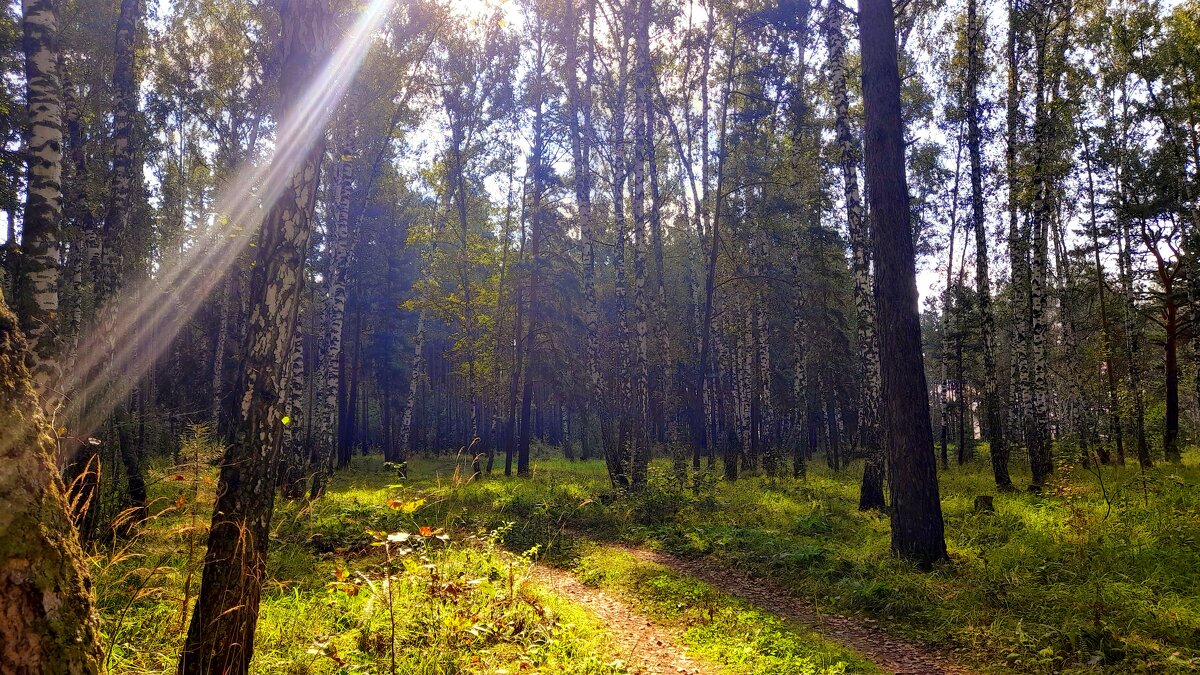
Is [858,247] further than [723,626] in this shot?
Yes

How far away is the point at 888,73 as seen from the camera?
8.36m

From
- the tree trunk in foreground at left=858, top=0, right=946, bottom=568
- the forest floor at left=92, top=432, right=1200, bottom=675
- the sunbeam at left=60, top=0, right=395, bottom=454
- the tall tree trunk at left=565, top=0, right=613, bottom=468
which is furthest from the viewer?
the tall tree trunk at left=565, top=0, right=613, bottom=468

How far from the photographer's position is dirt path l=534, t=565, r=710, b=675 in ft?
16.8

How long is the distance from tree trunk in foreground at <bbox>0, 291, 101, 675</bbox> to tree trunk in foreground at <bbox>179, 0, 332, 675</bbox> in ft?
5.51

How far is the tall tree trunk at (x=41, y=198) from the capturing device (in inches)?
260

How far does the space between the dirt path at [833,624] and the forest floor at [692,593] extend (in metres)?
0.03

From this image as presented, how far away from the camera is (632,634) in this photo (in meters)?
5.97

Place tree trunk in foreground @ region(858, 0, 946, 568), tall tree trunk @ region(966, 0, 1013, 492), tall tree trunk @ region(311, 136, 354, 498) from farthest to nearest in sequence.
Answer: tall tree trunk @ region(311, 136, 354, 498) < tall tree trunk @ region(966, 0, 1013, 492) < tree trunk in foreground @ region(858, 0, 946, 568)

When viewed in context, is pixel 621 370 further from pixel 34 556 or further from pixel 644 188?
pixel 34 556

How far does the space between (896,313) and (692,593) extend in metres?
4.88

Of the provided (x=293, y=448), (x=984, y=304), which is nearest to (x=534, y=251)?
(x=293, y=448)

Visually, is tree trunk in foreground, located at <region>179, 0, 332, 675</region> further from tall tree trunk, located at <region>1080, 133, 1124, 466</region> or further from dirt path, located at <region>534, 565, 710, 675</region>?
tall tree trunk, located at <region>1080, 133, 1124, 466</region>

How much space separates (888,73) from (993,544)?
7.15 metres

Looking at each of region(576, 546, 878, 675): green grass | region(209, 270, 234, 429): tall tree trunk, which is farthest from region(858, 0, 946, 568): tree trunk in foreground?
region(209, 270, 234, 429): tall tree trunk
